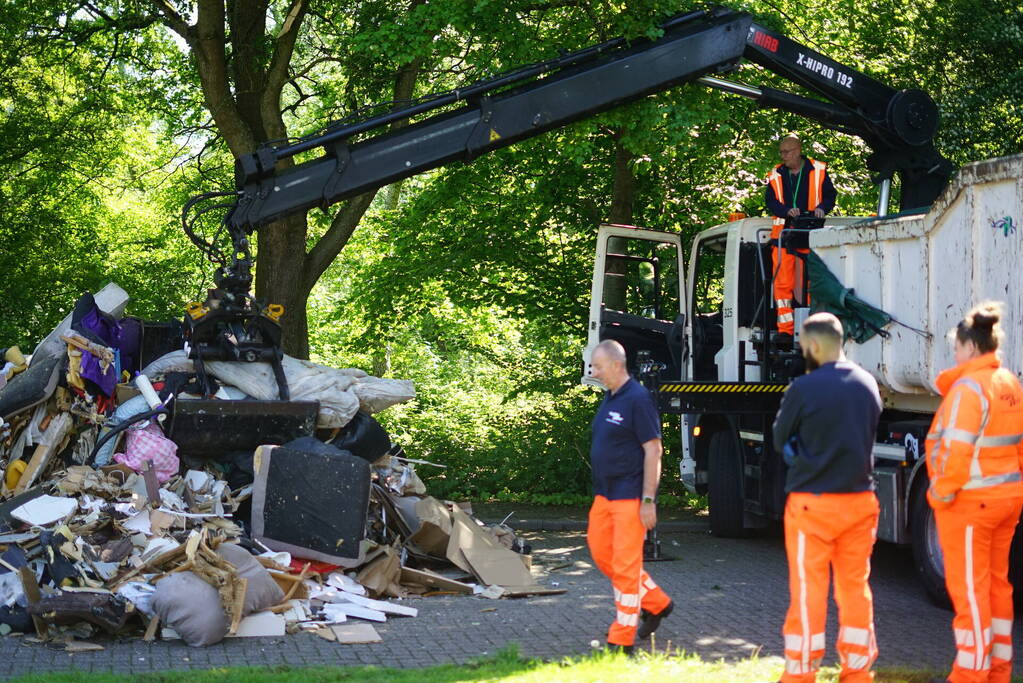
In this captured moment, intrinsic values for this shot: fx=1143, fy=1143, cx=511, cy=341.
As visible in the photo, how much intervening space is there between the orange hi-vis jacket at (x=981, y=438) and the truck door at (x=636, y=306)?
555 cm

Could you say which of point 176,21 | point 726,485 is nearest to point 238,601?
point 726,485

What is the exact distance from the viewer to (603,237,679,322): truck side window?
11.6m

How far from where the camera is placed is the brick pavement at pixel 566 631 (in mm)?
6426

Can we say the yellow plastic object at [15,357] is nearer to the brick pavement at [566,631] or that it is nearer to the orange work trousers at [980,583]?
the brick pavement at [566,631]

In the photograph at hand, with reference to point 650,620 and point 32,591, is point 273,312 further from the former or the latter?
point 650,620

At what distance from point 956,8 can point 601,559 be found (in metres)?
10.6

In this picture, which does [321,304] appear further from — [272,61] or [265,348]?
[265,348]

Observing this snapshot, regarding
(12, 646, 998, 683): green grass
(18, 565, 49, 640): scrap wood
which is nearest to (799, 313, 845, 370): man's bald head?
(12, 646, 998, 683): green grass

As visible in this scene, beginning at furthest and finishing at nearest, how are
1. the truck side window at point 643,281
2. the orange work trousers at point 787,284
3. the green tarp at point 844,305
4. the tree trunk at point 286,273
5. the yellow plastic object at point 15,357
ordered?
the tree trunk at point 286,273
the truck side window at point 643,281
the yellow plastic object at point 15,357
the orange work trousers at point 787,284
the green tarp at point 844,305

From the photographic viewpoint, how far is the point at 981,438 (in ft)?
18.1

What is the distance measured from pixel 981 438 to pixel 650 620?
2.24m

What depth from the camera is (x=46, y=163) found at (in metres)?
17.6

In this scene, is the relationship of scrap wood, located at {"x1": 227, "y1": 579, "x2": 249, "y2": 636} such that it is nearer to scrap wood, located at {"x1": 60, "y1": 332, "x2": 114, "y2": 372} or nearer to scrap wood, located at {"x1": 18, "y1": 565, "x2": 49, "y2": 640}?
scrap wood, located at {"x1": 18, "y1": 565, "x2": 49, "y2": 640}

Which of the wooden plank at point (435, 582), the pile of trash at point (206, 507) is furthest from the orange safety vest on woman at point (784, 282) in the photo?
the wooden plank at point (435, 582)
